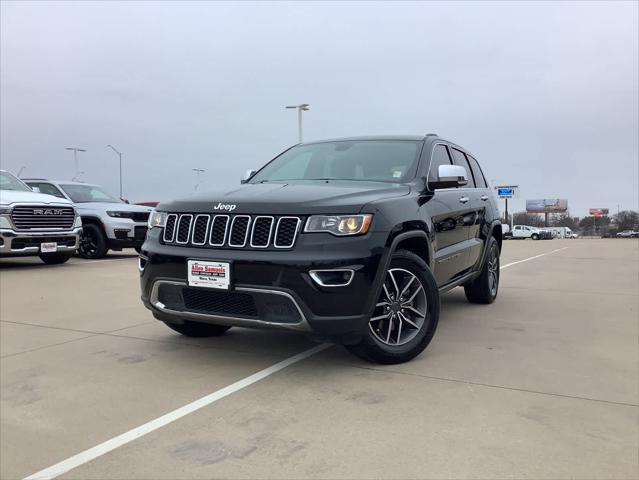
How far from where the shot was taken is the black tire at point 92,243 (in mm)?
12000

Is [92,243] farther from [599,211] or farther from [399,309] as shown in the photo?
[599,211]

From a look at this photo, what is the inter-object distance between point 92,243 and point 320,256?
10.0 m

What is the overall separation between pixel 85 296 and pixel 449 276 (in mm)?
4510

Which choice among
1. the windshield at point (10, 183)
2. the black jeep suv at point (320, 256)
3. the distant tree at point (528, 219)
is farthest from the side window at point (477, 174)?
the distant tree at point (528, 219)

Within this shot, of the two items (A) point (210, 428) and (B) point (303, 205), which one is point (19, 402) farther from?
(B) point (303, 205)

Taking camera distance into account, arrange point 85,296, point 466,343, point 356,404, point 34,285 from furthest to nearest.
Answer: point 34,285 < point 85,296 < point 466,343 < point 356,404

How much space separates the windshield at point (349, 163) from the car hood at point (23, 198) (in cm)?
634

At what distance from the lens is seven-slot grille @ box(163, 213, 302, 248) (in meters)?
3.58

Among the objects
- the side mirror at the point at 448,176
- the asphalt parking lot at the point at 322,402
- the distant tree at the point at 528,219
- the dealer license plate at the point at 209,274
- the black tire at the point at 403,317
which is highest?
the side mirror at the point at 448,176

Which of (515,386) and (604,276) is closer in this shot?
(515,386)

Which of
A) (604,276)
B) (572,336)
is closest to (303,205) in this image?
(572,336)

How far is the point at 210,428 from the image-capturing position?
2.88 m

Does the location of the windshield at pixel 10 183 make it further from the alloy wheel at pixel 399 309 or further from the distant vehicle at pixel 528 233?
the distant vehicle at pixel 528 233

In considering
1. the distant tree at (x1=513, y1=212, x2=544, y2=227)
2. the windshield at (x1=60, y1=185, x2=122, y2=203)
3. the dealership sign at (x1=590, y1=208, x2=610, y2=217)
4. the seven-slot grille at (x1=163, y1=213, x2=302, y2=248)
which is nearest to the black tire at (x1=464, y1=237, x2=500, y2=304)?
the seven-slot grille at (x1=163, y1=213, x2=302, y2=248)
